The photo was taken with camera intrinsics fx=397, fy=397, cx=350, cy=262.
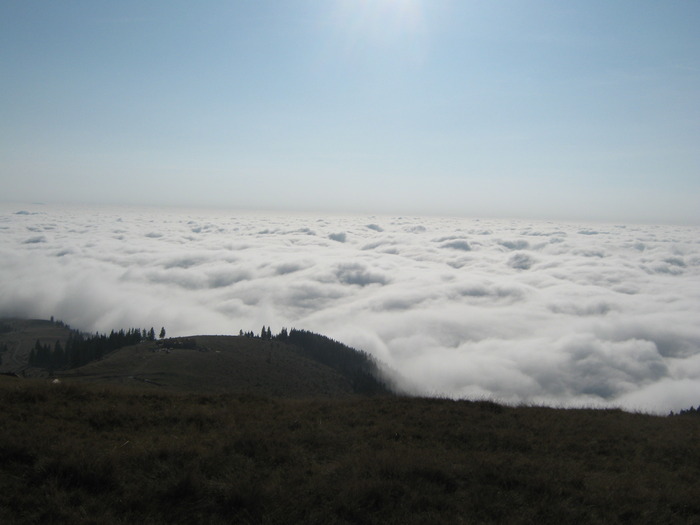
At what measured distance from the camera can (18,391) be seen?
12555 mm

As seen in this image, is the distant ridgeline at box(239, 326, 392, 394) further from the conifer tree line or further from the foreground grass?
the foreground grass

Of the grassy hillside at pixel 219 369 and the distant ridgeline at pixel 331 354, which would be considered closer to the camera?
the grassy hillside at pixel 219 369

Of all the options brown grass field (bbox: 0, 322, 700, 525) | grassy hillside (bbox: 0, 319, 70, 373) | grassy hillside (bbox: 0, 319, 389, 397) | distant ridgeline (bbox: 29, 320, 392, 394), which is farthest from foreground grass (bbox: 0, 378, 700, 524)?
grassy hillside (bbox: 0, 319, 70, 373)

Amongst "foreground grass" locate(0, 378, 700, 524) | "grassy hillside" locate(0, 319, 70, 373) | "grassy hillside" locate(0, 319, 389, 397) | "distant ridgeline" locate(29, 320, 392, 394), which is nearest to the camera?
"foreground grass" locate(0, 378, 700, 524)

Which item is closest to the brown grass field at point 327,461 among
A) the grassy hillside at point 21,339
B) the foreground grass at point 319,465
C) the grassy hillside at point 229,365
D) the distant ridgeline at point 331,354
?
the foreground grass at point 319,465

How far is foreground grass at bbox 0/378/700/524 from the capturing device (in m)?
6.89

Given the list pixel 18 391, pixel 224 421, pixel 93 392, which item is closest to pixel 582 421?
pixel 224 421

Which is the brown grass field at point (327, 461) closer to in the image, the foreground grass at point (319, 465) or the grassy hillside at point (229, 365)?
the foreground grass at point (319, 465)

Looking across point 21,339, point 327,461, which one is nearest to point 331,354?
point 327,461

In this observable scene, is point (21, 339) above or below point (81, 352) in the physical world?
below

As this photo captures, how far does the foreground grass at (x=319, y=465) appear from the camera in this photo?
689cm

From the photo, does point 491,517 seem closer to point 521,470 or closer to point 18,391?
point 521,470

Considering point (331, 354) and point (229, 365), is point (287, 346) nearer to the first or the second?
point (331, 354)

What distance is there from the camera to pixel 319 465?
8.93 meters
